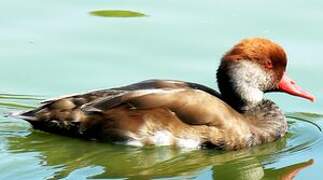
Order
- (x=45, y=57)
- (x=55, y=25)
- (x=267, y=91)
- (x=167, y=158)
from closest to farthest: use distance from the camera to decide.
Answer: (x=167, y=158) < (x=267, y=91) < (x=45, y=57) < (x=55, y=25)

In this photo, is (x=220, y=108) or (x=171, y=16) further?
(x=171, y=16)

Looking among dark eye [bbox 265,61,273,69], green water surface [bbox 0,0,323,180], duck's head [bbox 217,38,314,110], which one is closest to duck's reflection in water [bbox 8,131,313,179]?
green water surface [bbox 0,0,323,180]

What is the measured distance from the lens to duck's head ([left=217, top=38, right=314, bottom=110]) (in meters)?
9.62

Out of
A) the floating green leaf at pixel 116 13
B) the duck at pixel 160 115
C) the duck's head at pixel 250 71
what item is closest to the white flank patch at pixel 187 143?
A: the duck at pixel 160 115

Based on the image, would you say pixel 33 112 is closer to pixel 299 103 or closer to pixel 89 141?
pixel 89 141

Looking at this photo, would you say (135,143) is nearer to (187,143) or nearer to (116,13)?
(187,143)

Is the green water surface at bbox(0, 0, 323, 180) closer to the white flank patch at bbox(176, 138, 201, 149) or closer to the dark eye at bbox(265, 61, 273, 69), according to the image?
the white flank patch at bbox(176, 138, 201, 149)

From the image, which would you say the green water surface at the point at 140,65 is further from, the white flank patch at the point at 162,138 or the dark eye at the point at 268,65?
the dark eye at the point at 268,65

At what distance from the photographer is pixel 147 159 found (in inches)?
358

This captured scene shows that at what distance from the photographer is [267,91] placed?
9961 millimetres

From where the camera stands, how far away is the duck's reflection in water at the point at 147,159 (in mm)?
8805

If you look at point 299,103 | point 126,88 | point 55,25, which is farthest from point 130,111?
point 55,25

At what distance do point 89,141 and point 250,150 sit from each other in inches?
52.6

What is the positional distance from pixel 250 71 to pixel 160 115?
937 mm
